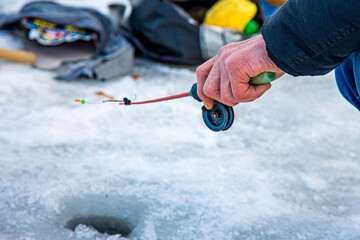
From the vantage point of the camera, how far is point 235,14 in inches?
113

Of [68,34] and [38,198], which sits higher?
[38,198]

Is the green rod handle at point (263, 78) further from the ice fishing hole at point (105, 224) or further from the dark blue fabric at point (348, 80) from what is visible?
the ice fishing hole at point (105, 224)

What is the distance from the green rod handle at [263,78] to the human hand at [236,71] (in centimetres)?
1

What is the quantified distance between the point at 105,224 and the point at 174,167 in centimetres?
40

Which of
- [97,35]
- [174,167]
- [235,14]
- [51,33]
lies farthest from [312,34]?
[51,33]

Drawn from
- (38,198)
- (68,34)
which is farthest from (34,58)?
(38,198)

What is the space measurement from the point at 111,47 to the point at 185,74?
0.66 meters

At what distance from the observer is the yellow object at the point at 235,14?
2846mm

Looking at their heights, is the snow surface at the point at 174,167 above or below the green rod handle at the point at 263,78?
below

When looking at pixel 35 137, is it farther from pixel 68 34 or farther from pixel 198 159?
pixel 68 34

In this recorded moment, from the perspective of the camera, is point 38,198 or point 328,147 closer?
point 38,198

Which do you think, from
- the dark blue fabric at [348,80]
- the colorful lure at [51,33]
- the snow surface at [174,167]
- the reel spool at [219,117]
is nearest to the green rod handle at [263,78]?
the reel spool at [219,117]

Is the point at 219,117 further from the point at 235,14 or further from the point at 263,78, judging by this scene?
the point at 235,14

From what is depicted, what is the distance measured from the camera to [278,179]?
1.56 meters
